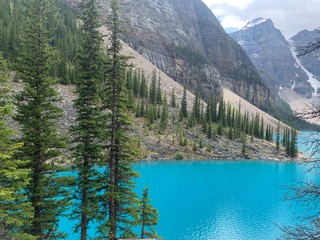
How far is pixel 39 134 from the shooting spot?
18828 millimetres

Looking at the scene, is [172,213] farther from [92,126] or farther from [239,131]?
[239,131]

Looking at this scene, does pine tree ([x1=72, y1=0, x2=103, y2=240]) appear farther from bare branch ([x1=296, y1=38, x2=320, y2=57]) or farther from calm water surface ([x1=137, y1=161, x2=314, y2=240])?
bare branch ([x1=296, y1=38, x2=320, y2=57])

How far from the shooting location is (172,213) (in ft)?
134

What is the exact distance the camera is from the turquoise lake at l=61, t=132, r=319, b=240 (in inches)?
1394

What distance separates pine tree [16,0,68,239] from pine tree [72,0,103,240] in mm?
1127

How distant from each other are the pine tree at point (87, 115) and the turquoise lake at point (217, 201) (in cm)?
1119

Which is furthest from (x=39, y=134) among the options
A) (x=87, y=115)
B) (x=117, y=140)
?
(x=117, y=140)

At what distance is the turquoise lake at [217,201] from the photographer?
35406mm

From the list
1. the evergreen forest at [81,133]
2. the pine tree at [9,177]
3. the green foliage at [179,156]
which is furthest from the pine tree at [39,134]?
the green foliage at [179,156]

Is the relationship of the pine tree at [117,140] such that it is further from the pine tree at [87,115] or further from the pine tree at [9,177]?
the pine tree at [9,177]

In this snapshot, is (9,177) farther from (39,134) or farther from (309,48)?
(309,48)

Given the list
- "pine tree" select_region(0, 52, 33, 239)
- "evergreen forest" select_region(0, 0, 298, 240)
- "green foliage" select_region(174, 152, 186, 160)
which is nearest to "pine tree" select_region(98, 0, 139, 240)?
"evergreen forest" select_region(0, 0, 298, 240)

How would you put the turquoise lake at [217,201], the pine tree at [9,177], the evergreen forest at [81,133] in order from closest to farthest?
the pine tree at [9,177]
the evergreen forest at [81,133]
the turquoise lake at [217,201]

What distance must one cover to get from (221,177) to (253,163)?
26865mm
